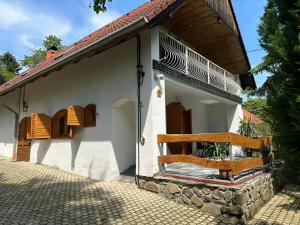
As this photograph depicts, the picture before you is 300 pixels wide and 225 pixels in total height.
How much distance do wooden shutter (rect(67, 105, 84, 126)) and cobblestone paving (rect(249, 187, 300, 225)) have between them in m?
6.24

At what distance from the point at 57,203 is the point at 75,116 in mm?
3845

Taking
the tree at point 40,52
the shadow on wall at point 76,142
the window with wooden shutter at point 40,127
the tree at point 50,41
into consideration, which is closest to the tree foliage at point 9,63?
the tree at point 40,52

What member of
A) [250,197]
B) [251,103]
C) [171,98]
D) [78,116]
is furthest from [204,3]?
[251,103]

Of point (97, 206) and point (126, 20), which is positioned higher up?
point (126, 20)

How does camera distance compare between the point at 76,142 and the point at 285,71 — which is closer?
the point at 285,71

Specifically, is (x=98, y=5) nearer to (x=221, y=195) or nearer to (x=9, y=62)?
(x=221, y=195)

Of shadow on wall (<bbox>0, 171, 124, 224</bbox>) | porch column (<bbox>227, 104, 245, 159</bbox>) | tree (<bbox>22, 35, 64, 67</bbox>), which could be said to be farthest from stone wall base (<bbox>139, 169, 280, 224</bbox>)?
tree (<bbox>22, 35, 64, 67</bbox>)

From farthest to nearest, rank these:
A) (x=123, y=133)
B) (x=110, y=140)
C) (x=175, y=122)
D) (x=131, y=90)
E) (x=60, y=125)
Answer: (x=60, y=125) → (x=175, y=122) → (x=123, y=133) → (x=110, y=140) → (x=131, y=90)

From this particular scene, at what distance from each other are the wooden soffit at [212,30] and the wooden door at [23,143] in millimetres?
8308

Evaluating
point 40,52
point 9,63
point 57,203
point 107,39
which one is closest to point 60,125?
point 107,39

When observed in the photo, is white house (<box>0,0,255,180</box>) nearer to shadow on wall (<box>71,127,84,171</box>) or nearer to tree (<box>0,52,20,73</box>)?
shadow on wall (<box>71,127,84,171</box>)

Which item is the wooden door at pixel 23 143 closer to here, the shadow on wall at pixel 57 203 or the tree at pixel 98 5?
the shadow on wall at pixel 57 203

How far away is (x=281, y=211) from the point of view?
6531mm

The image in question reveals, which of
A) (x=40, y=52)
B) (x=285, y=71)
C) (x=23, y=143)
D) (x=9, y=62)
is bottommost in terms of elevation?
(x=23, y=143)
